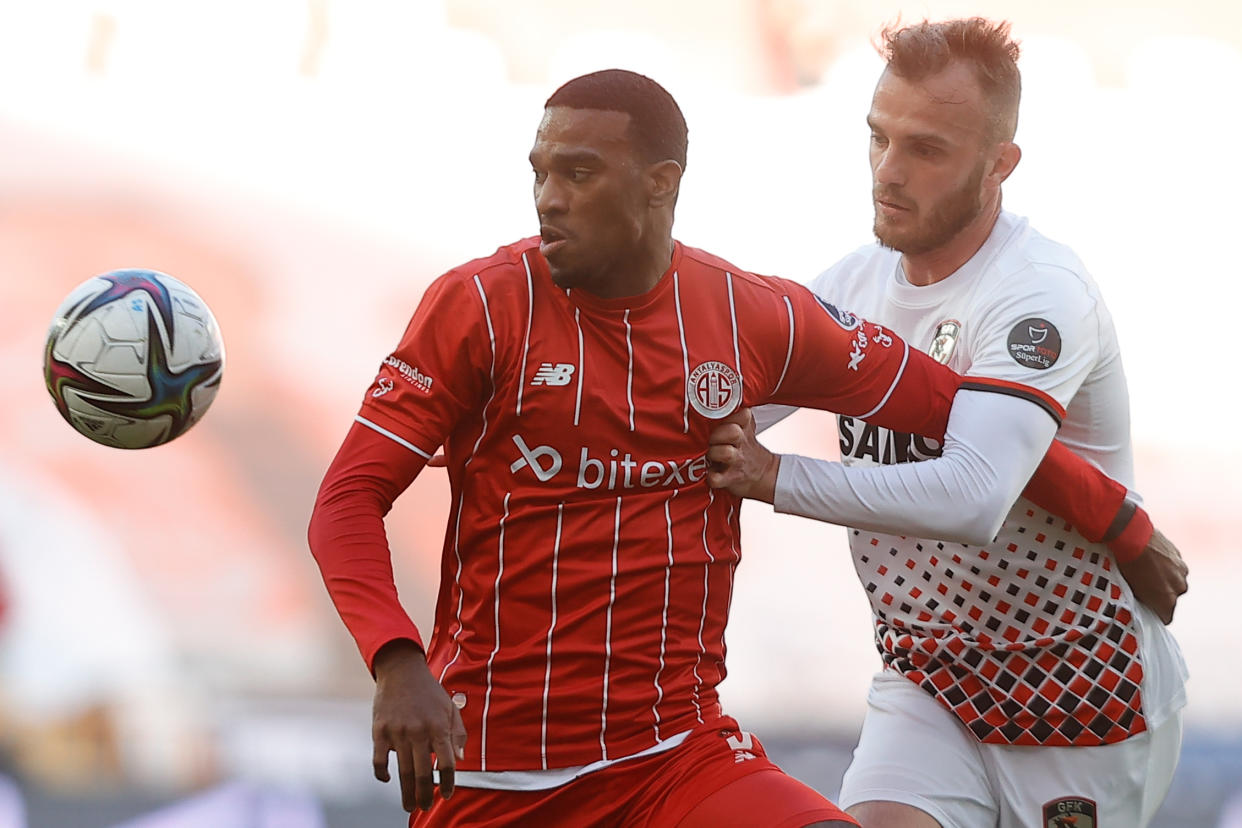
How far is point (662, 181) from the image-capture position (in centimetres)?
254

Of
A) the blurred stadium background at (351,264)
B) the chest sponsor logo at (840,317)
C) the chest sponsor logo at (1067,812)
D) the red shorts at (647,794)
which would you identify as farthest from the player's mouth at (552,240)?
the blurred stadium background at (351,264)

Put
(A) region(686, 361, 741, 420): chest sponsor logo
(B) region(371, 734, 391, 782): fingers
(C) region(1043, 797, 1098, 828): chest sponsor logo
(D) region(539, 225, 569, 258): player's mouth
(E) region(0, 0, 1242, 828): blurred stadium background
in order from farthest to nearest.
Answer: (E) region(0, 0, 1242, 828): blurred stadium background < (C) region(1043, 797, 1098, 828): chest sponsor logo < (A) region(686, 361, 741, 420): chest sponsor logo < (D) region(539, 225, 569, 258): player's mouth < (B) region(371, 734, 391, 782): fingers

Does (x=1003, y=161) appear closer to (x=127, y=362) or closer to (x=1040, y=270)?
(x=1040, y=270)

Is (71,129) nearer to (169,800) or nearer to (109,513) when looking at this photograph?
(109,513)

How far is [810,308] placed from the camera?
2.67 m

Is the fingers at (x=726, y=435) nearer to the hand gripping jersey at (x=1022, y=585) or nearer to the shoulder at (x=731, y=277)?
the shoulder at (x=731, y=277)

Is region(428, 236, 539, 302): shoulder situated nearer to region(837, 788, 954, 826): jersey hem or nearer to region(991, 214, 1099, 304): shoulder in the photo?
region(991, 214, 1099, 304): shoulder

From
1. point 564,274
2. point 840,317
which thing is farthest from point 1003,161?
point 564,274

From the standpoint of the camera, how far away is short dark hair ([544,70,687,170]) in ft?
8.08

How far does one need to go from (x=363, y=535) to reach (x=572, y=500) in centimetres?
37

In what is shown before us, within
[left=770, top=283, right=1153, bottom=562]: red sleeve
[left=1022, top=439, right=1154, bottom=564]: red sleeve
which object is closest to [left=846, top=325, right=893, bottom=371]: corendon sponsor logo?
[left=770, top=283, right=1153, bottom=562]: red sleeve

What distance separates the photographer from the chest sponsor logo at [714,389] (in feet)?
8.30

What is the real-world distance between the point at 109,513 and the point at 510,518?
4067mm

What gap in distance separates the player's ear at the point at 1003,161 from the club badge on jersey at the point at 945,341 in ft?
1.05
